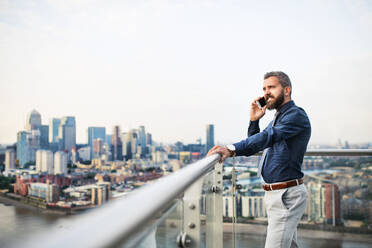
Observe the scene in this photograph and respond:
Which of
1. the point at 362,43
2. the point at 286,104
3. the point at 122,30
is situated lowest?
the point at 286,104

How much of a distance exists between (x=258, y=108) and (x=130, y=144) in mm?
32465

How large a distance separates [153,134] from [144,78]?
9.31 metres

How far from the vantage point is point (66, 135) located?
3353cm

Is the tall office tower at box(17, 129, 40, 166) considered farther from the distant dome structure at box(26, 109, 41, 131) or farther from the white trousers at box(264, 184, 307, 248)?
the white trousers at box(264, 184, 307, 248)

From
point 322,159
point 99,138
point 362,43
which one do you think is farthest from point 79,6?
point 322,159

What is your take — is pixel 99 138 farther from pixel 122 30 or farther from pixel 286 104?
pixel 286 104

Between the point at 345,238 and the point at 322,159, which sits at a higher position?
the point at 322,159

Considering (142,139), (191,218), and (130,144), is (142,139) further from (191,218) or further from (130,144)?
(191,218)

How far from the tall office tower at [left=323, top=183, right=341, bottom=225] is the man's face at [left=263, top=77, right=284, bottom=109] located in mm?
1807

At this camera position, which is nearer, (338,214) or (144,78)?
(338,214)

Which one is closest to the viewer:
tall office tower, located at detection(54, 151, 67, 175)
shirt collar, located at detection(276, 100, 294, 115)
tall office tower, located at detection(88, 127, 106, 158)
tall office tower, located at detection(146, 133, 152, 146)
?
shirt collar, located at detection(276, 100, 294, 115)

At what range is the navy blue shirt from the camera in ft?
6.66

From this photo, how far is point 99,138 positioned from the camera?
36062 mm

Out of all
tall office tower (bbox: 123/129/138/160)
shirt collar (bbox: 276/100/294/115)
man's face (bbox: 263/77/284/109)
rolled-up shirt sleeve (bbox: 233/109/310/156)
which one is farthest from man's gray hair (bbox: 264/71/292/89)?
tall office tower (bbox: 123/129/138/160)
